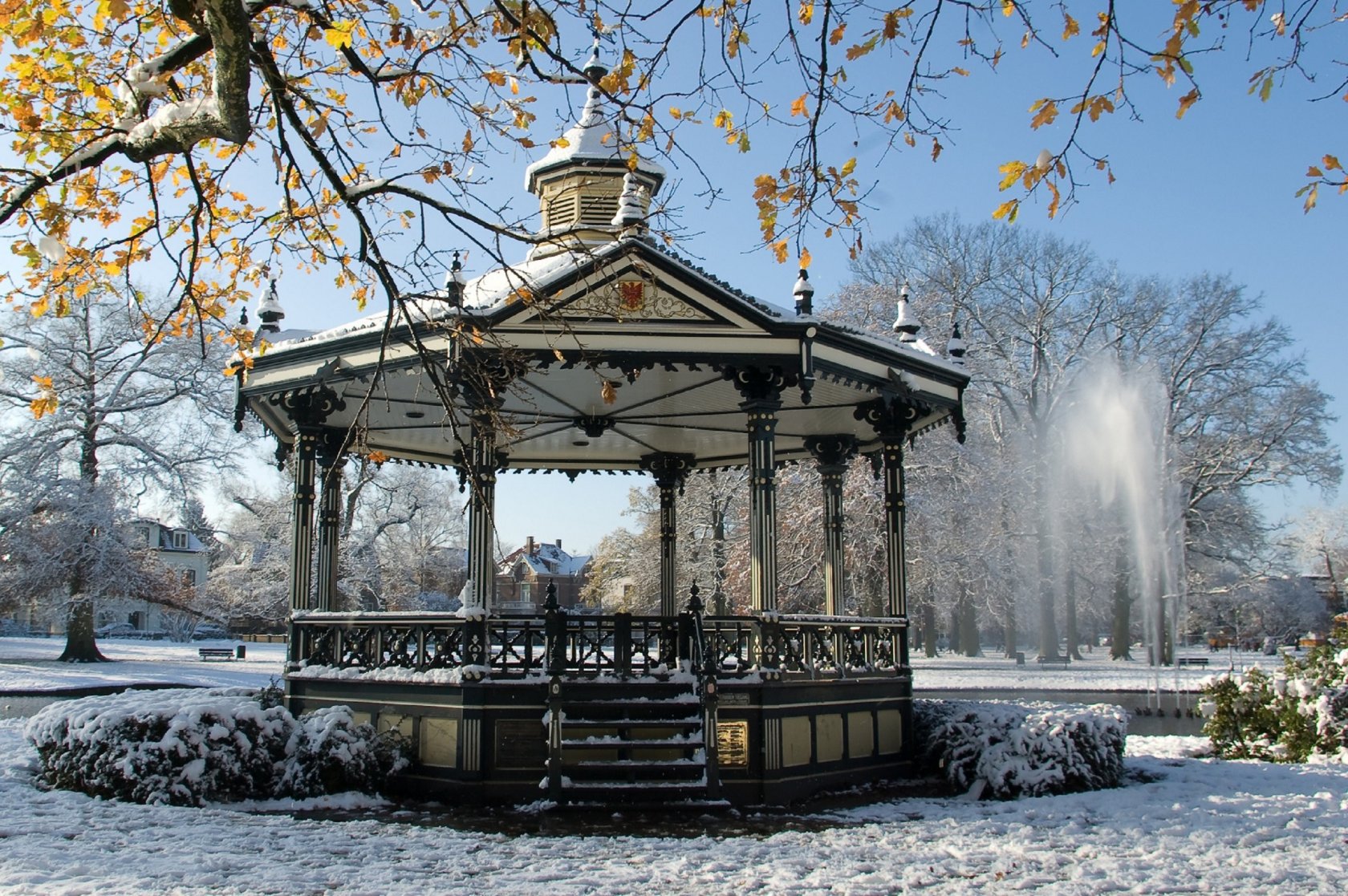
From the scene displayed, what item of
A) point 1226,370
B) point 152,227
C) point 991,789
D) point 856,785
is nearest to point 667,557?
point 856,785

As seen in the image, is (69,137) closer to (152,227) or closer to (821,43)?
(152,227)

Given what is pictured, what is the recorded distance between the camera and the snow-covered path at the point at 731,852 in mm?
7797

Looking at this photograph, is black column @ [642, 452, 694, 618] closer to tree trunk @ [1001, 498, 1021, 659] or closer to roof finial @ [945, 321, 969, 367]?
roof finial @ [945, 321, 969, 367]

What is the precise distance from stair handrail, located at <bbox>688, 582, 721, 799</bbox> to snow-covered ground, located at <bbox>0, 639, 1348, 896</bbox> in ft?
1.70

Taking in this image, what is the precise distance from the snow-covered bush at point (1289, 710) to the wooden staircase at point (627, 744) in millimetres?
7859

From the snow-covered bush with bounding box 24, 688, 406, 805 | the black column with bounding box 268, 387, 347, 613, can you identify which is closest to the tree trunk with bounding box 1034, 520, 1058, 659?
the black column with bounding box 268, 387, 347, 613

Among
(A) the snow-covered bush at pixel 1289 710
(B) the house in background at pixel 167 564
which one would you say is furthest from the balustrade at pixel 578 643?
(B) the house in background at pixel 167 564

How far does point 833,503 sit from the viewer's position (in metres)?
17.1

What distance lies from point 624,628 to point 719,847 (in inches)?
142

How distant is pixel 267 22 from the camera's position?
26.5ft

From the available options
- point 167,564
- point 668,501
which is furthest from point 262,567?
point 668,501

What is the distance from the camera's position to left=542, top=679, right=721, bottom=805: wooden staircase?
11.4 m

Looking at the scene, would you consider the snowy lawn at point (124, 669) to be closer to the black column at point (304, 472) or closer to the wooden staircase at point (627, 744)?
the black column at point (304, 472)

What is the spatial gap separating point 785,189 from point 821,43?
0.90 metres
